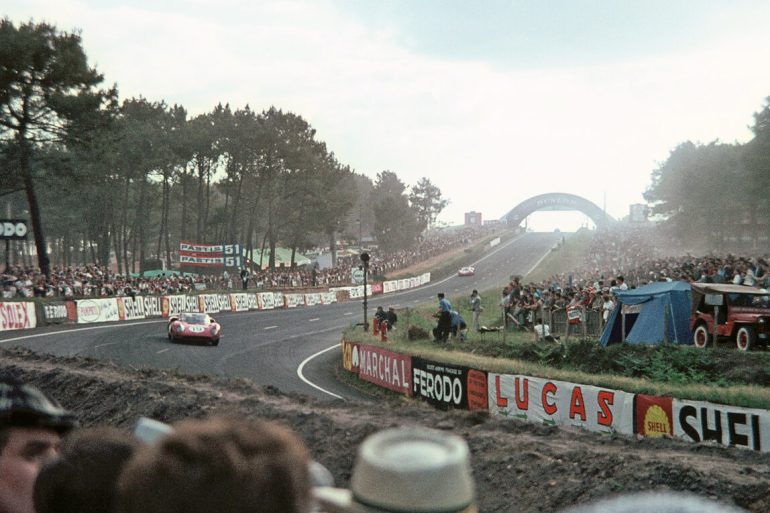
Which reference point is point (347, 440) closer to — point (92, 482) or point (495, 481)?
point (495, 481)

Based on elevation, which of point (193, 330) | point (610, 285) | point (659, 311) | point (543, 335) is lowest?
point (193, 330)

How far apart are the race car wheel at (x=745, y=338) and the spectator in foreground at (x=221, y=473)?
63.2 feet

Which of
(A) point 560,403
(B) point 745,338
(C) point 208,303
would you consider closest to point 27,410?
(A) point 560,403

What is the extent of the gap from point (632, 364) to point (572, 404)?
487cm

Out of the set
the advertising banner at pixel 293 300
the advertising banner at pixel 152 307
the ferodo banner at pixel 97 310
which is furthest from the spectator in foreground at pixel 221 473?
the advertising banner at pixel 293 300

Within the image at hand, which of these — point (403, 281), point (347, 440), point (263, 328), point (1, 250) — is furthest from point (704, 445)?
point (1, 250)

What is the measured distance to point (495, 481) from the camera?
9.14 m

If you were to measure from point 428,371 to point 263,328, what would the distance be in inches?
806

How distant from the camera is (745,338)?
18.8 meters

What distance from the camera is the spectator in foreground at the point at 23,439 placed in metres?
2.27

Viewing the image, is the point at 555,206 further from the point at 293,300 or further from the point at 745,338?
the point at 745,338

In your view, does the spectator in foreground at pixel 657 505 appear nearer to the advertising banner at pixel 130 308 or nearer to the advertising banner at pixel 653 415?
the advertising banner at pixel 653 415

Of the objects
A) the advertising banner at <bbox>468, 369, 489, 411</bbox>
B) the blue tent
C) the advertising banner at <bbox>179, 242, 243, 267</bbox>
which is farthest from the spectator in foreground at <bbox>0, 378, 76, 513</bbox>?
the advertising banner at <bbox>179, 242, 243, 267</bbox>

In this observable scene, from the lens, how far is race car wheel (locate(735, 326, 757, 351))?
1858 centimetres
